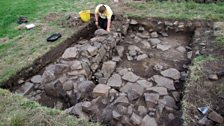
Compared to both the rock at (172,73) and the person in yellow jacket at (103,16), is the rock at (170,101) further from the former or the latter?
the person in yellow jacket at (103,16)

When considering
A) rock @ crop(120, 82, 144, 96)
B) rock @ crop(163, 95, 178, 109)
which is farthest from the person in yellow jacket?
rock @ crop(163, 95, 178, 109)

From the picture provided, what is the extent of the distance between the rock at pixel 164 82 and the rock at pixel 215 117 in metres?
1.22

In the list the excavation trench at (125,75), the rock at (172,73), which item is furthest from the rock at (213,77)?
the rock at (172,73)

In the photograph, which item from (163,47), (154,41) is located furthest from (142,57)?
(154,41)

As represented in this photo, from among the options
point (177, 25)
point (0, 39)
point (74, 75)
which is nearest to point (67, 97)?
point (74, 75)

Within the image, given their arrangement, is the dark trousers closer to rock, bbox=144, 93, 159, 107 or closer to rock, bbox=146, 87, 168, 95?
rock, bbox=146, 87, 168, 95

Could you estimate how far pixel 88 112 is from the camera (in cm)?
397

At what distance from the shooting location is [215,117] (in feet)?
11.9

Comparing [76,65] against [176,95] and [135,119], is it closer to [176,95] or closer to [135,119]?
[135,119]

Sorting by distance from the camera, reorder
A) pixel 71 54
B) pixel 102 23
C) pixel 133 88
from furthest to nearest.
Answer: pixel 102 23 → pixel 71 54 → pixel 133 88

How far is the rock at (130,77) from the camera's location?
5.11 meters

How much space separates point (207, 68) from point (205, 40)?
4.48 feet

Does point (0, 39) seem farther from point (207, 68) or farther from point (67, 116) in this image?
point (207, 68)

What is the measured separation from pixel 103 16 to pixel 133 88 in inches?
107
